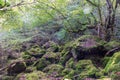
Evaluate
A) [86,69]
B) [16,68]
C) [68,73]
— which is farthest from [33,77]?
[86,69]

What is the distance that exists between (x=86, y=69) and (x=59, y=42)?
3127 mm

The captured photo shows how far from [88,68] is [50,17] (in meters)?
3.48

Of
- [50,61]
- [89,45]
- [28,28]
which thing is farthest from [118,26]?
[28,28]

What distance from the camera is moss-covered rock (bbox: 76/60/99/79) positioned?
518 centimetres

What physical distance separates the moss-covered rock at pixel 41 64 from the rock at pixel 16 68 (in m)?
0.47

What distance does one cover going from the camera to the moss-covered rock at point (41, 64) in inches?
262

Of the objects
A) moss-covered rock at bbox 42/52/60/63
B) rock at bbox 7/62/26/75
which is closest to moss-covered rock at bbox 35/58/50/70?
moss-covered rock at bbox 42/52/60/63

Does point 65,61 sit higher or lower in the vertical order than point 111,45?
lower

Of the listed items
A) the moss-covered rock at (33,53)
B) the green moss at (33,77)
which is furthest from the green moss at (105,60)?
the moss-covered rock at (33,53)

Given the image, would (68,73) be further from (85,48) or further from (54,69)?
(85,48)

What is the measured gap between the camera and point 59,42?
8.48m

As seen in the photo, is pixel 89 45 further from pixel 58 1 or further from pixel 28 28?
pixel 28 28

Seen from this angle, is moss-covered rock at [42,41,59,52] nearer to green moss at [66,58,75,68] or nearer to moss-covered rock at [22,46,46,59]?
moss-covered rock at [22,46,46,59]

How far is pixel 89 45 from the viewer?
618cm
